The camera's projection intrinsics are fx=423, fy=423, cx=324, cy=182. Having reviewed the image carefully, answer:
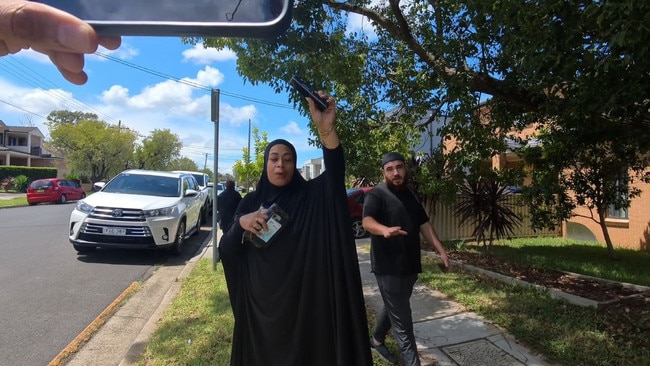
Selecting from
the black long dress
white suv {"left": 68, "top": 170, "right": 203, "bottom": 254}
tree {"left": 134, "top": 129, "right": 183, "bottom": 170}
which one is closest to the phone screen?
the black long dress

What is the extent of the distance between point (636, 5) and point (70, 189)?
2765 cm

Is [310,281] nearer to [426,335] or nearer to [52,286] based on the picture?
[426,335]

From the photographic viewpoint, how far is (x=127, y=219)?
7.36 meters

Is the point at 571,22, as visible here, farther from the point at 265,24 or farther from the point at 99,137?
the point at 99,137

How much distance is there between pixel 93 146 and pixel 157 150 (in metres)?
9.62

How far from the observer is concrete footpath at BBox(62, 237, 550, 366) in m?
3.75

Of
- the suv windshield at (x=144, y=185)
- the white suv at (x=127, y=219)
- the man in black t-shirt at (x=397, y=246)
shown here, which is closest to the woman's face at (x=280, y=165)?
the man in black t-shirt at (x=397, y=246)

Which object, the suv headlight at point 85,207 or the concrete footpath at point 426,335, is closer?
the concrete footpath at point 426,335

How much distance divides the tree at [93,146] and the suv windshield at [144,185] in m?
36.3

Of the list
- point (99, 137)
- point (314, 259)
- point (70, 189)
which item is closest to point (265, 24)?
point (314, 259)

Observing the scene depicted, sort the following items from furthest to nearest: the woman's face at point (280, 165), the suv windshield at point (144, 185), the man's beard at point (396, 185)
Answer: the suv windshield at point (144, 185) → the man's beard at point (396, 185) → the woman's face at point (280, 165)

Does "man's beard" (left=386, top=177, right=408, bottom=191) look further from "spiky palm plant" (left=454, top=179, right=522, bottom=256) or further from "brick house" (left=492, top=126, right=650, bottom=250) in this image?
"brick house" (left=492, top=126, right=650, bottom=250)

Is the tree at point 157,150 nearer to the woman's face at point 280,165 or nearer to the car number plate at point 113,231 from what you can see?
the car number plate at point 113,231

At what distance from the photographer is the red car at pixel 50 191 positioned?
870 inches
